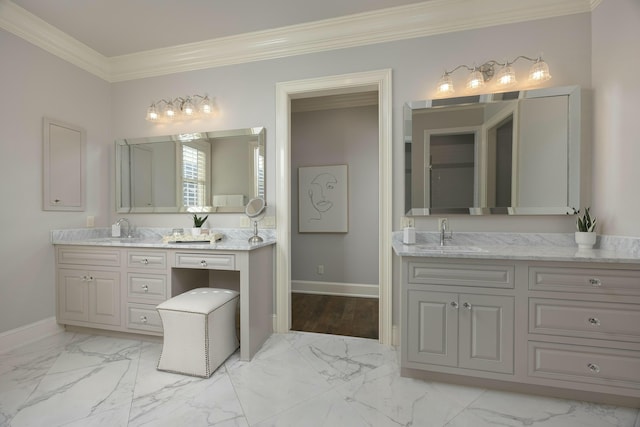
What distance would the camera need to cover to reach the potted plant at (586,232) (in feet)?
5.93

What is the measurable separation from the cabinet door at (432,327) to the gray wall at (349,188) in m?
1.84

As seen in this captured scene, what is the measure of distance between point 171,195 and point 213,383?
1865mm

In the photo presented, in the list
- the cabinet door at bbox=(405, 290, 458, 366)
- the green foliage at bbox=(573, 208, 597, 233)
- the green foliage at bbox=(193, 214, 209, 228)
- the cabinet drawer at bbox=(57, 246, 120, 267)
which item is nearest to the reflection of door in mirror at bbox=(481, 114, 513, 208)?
the green foliage at bbox=(573, 208, 597, 233)

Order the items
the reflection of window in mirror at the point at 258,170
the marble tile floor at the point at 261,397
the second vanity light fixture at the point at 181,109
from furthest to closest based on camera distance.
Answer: the second vanity light fixture at the point at 181,109 < the reflection of window in mirror at the point at 258,170 < the marble tile floor at the point at 261,397

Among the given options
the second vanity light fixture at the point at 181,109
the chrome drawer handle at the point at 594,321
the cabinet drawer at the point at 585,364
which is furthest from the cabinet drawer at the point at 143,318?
the chrome drawer handle at the point at 594,321

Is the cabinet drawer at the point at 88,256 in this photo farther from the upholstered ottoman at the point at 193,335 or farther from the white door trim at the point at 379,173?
the white door trim at the point at 379,173

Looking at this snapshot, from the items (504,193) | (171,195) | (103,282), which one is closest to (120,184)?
(171,195)

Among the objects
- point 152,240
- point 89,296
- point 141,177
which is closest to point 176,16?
point 141,177

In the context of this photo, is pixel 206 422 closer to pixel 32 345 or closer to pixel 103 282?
pixel 103 282

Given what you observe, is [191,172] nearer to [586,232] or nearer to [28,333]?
[28,333]

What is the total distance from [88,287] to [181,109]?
1.87 metres

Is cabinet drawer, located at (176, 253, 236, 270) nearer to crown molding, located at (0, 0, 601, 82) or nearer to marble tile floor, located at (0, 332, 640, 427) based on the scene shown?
marble tile floor, located at (0, 332, 640, 427)

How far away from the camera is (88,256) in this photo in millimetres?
2377

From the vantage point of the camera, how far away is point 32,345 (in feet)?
7.30
